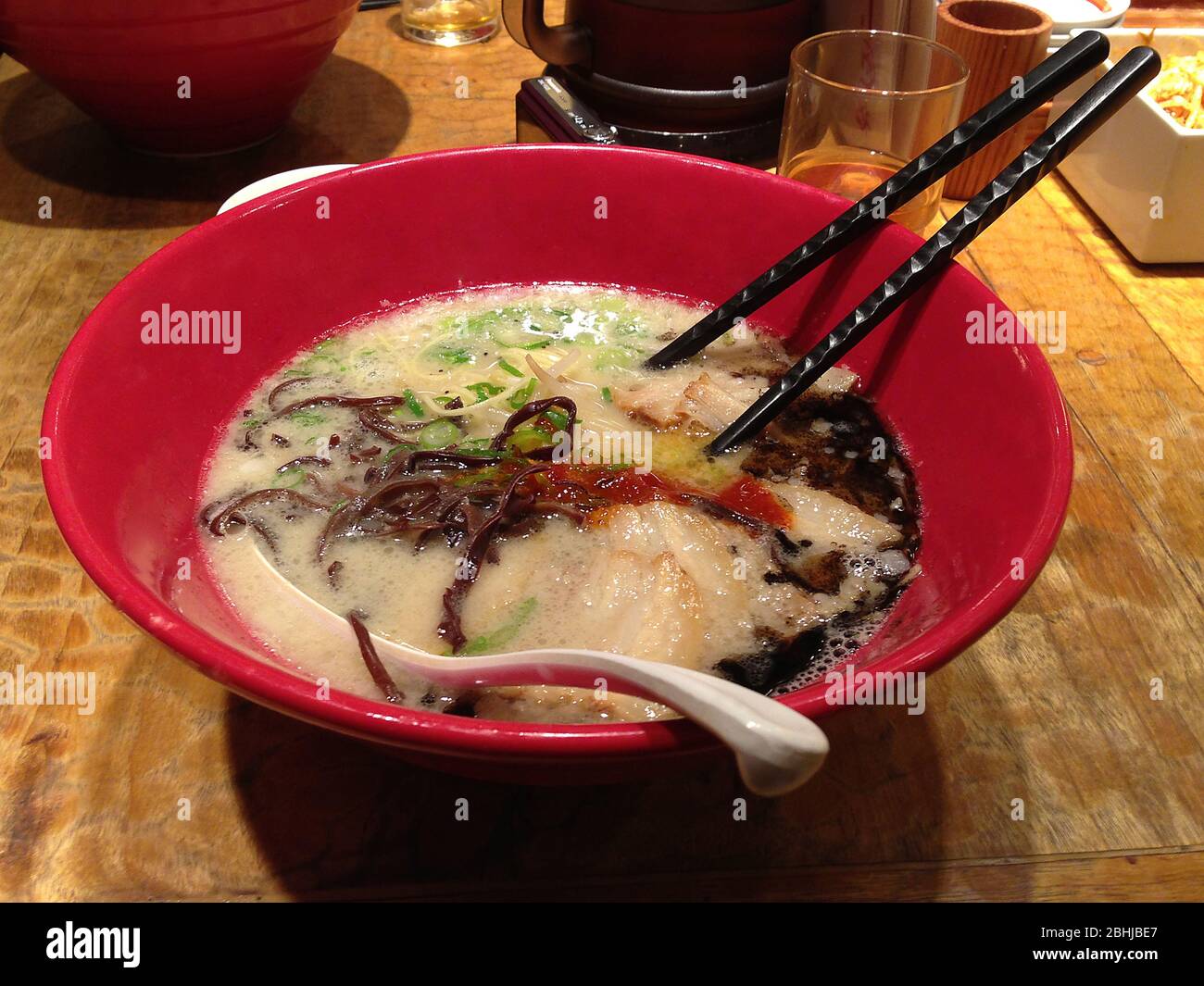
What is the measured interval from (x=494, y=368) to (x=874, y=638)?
73cm

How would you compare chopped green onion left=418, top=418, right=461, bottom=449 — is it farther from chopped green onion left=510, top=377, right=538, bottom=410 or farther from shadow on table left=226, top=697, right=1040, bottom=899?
shadow on table left=226, top=697, right=1040, bottom=899

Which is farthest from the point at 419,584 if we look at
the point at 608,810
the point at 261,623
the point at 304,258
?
the point at 304,258

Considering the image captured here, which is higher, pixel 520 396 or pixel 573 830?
pixel 520 396

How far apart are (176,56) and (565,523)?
1.33 metres

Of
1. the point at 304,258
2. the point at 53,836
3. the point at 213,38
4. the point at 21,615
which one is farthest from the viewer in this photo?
the point at 213,38

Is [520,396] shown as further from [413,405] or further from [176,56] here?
[176,56]

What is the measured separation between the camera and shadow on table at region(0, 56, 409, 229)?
81.7 inches

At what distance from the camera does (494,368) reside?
151 centimetres

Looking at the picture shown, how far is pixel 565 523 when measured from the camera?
1221 millimetres

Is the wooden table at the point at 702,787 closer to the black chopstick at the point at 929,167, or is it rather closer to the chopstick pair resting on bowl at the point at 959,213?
the chopstick pair resting on bowl at the point at 959,213

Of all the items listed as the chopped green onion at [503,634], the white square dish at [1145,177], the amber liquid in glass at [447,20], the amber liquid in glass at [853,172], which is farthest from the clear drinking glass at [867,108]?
the amber liquid in glass at [447,20]

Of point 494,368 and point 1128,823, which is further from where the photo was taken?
point 494,368

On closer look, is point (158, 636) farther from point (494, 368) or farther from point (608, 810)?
point (494, 368)

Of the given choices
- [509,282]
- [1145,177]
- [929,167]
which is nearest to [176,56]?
[509,282]
